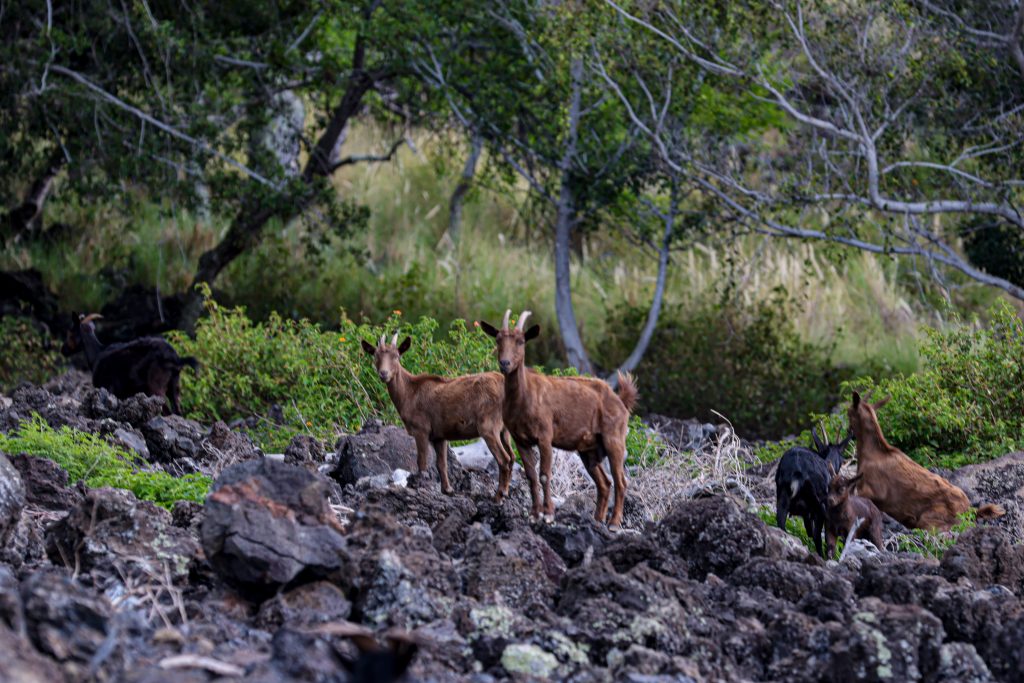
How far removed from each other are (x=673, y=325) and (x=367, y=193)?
856cm

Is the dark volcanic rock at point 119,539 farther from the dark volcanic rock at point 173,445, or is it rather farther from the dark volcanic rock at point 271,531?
the dark volcanic rock at point 173,445

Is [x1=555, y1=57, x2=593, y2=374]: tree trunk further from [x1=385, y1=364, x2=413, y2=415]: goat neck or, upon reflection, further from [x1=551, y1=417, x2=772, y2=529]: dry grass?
[x1=385, y1=364, x2=413, y2=415]: goat neck

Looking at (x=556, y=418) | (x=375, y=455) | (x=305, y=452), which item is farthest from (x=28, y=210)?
(x=556, y=418)

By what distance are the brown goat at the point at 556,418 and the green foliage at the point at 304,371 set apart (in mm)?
3529

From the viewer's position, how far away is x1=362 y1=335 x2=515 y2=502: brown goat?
8727 mm

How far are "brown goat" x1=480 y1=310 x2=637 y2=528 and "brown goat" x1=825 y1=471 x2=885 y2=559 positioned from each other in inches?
49.5

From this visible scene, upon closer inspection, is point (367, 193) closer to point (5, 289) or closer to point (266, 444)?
point (5, 289)

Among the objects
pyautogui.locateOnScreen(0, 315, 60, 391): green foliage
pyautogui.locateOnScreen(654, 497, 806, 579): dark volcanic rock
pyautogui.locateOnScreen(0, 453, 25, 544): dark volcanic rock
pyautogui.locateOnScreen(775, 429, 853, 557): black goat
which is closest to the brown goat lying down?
pyautogui.locateOnScreen(775, 429, 853, 557): black goat

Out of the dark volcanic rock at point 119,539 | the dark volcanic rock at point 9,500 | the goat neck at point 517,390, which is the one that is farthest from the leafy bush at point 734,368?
the dark volcanic rock at point 9,500

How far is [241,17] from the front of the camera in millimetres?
18312

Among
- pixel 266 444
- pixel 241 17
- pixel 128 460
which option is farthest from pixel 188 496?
pixel 241 17

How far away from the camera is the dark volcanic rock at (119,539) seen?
620 cm

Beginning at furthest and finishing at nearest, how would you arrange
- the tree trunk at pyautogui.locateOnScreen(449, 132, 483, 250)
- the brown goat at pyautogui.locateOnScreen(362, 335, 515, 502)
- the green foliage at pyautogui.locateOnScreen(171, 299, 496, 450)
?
1. the tree trunk at pyautogui.locateOnScreen(449, 132, 483, 250)
2. the green foliage at pyautogui.locateOnScreen(171, 299, 496, 450)
3. the brown goat at pyautogui.locateOnScreen(362, 335, 515, 502)

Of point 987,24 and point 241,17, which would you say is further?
point 241,17
